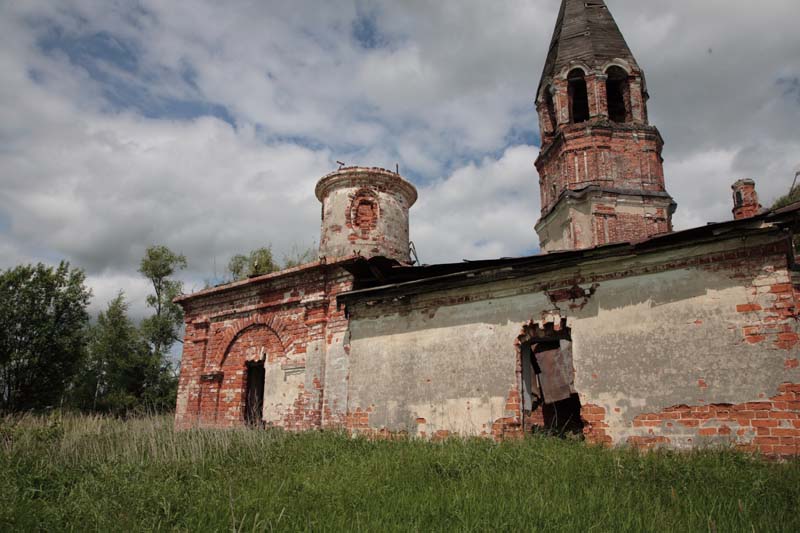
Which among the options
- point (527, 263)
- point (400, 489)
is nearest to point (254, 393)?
point (527, 263)

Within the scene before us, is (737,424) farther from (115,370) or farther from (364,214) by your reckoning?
(115,370)

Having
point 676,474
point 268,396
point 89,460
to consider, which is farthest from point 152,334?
point 676,474

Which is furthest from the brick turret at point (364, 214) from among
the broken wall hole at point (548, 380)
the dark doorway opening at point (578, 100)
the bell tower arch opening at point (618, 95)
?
the bell tower arch opening at point (618, 95)

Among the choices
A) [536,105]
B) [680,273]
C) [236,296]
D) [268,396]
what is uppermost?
[536,105]

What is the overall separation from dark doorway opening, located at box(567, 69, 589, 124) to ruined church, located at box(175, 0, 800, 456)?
281 inches

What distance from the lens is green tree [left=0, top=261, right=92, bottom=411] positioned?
2134cm

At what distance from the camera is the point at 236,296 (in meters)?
12.8

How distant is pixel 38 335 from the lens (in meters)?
21.9

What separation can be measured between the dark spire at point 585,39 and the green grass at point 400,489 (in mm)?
17006

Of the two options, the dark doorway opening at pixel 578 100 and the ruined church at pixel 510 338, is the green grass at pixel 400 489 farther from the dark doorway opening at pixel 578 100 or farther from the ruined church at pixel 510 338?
the dark doorway opening at pixel 578 100

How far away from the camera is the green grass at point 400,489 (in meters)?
3.67

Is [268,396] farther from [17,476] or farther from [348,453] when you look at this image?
[17,476]

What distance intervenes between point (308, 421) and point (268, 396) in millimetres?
1454

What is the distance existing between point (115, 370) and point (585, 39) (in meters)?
26.5
